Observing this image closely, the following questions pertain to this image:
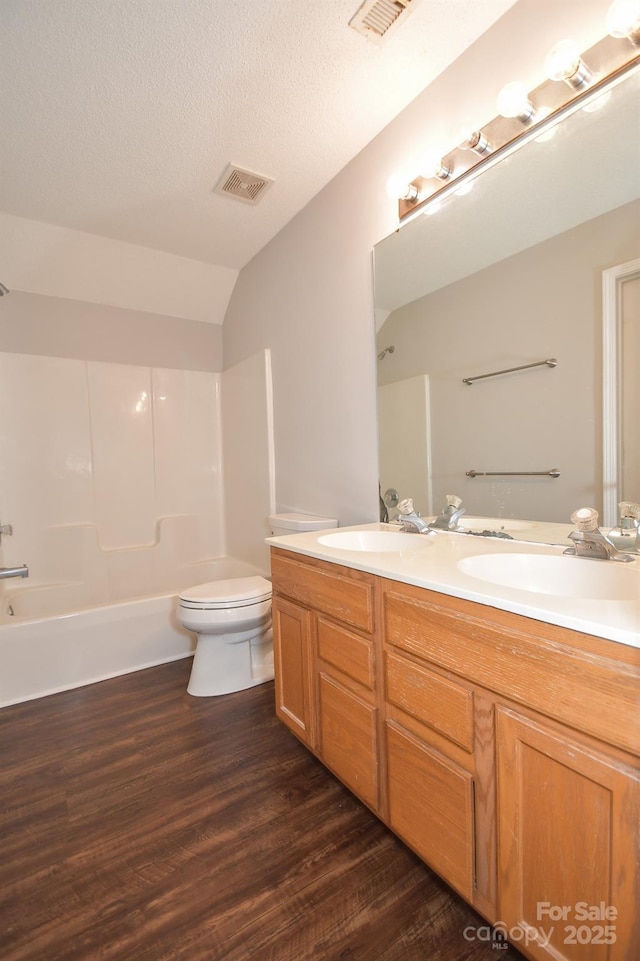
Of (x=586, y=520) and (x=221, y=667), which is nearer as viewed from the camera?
(x=586, y=520)

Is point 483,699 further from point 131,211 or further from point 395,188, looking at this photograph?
point 131,211

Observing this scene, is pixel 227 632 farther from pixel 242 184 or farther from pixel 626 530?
pixel 242 184

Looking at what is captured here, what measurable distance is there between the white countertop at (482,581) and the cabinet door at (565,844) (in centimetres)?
21

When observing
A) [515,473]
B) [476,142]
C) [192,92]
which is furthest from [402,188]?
[515,473]

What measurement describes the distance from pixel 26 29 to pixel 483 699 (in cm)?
227

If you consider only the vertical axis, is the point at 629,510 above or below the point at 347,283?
below

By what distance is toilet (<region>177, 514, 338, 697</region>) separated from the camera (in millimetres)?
1951

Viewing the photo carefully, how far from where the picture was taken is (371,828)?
4.09 feet

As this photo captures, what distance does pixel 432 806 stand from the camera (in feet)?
3.28

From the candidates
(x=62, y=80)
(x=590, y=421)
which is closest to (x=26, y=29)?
(x=62, y=80)

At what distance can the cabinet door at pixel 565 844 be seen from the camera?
2.21 ft

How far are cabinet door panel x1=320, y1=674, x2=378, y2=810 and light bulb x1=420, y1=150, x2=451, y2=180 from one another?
1790 mm

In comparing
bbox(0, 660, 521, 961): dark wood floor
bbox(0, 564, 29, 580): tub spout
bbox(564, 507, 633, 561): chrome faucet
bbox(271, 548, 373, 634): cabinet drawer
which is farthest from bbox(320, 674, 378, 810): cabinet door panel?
bbox(0, 564, 29, 580): tub spout

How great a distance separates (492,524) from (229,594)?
1.24m
